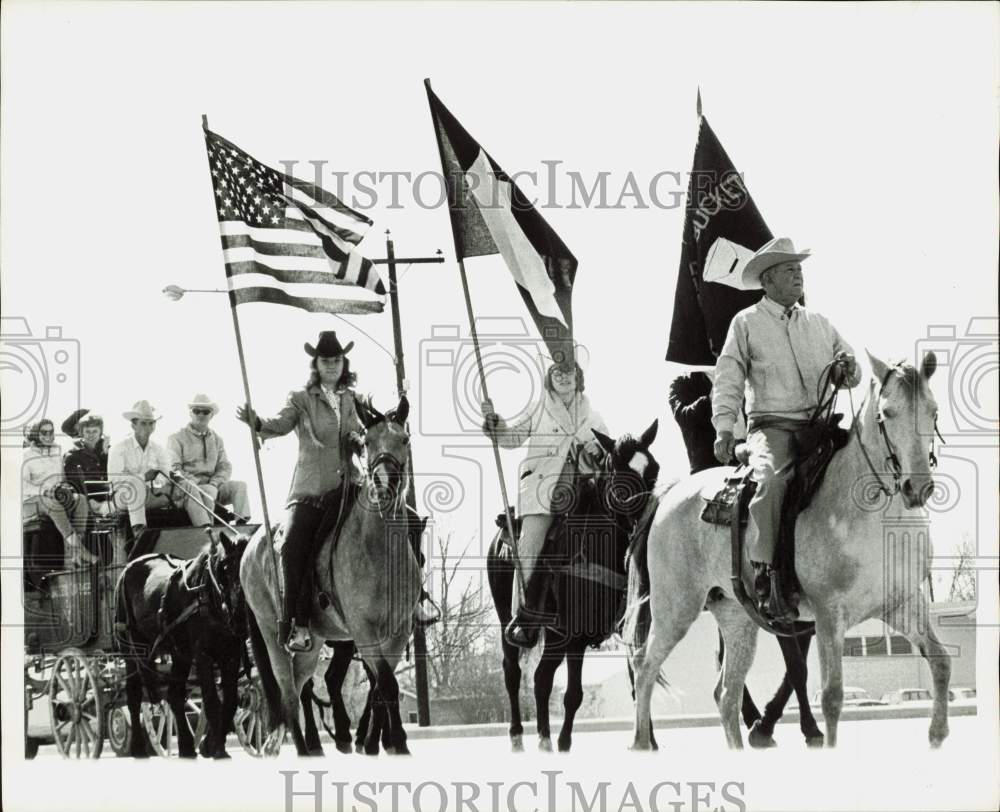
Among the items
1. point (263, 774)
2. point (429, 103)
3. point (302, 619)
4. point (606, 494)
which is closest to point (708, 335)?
A: point (606, 494)

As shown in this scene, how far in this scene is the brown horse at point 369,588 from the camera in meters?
14.9

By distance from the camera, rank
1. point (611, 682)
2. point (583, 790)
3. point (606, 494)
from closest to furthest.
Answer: point (583, 790), point (606, 494), point (611, 682)

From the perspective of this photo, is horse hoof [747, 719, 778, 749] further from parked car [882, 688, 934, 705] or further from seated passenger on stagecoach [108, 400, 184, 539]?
seated passenger on stagecoach [108, 400, 184, 539]

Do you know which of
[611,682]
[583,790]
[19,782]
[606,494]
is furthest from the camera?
[611,682]

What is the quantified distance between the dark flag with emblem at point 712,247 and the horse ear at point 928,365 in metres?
3.65

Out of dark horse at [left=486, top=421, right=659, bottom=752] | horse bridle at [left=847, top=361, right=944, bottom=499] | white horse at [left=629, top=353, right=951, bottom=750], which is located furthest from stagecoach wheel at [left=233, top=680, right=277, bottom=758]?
horse bridle at [left=847, top=361, right=944, bottom=499]

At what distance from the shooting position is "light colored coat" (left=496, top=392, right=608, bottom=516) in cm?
1634

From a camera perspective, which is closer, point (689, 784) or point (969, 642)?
point (689, 784)

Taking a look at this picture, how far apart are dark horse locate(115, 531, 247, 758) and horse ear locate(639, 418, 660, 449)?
342cm

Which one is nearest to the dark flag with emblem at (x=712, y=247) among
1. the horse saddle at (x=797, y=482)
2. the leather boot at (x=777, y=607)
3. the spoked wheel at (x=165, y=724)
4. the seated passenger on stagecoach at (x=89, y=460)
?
the horse saddle at (x=797, y=482)

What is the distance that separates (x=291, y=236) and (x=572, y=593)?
138 inches

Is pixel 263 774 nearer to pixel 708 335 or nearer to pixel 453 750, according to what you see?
pixel 453 750

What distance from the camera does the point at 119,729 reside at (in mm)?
18734

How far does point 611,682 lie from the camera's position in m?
21.7
